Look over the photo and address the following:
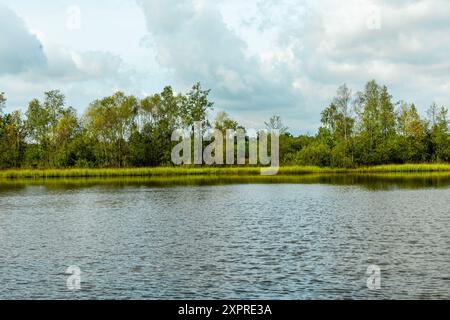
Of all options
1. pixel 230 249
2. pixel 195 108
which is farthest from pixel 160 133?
pixel 230 249

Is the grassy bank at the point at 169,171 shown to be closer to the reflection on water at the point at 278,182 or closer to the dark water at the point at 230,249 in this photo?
the reflection on water at the point at 278,182

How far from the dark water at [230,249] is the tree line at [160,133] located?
69666mm

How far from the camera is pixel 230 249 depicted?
28.5 meters

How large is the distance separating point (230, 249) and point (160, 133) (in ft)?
330

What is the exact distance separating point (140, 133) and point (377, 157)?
57.2 m

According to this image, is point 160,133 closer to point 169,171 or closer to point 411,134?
point 169,171

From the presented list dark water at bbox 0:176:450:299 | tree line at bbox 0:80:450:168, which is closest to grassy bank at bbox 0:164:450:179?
tree line at bbox 0:80:450:168

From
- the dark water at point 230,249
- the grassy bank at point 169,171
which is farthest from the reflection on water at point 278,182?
the dark water at point 230,249

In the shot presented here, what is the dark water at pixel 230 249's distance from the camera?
21000 millimetres

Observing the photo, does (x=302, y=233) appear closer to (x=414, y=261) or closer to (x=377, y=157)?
(x=414, y=261)

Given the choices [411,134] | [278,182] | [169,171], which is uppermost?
[411,134]

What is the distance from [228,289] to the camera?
2070cm

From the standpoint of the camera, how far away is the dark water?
2100cm

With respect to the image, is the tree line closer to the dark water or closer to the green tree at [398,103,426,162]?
the green tree at [398,103,426,162]
